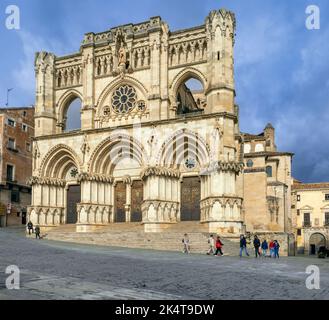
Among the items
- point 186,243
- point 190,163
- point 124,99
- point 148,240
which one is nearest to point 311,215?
point 190,163

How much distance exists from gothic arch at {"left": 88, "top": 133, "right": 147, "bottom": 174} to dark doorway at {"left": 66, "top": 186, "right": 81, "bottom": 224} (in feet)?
12.3

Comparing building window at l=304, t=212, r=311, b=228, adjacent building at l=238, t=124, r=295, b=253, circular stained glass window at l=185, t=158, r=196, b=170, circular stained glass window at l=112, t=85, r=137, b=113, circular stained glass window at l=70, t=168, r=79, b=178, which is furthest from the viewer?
building window at l=304, t=212, r=311, b=228

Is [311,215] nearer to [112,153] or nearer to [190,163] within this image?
[190,163]

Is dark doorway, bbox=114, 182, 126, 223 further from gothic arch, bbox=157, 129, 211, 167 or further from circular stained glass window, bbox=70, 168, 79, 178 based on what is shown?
gothic arch, bbox=157, 129, 211, 167

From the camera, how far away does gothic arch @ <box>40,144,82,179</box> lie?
40.0 m

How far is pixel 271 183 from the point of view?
54.8m

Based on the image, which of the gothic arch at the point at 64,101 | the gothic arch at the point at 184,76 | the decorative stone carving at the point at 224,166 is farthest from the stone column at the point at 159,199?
the gothic arch at the point at 64,101

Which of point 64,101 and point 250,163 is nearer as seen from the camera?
point 64,101

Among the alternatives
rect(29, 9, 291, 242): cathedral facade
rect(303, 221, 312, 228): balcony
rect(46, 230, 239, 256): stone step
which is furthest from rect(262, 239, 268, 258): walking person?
rect(303, 221, 312, 228): balcony

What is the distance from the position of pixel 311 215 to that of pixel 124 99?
44.3 meters

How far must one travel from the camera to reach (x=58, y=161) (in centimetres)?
4103

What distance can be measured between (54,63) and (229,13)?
17199 mm
